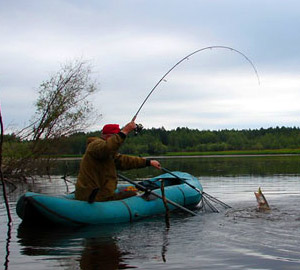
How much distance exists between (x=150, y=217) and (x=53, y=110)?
11.6 m

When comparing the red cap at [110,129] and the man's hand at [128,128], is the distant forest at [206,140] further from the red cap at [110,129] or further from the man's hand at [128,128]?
the man's hand at [128,128]

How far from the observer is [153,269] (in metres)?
5.16

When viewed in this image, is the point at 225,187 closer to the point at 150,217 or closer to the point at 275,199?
the point at 275,199

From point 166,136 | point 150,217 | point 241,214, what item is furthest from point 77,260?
point 166,136

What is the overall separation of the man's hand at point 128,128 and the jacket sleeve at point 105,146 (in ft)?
0.33

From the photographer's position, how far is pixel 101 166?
8242 mm

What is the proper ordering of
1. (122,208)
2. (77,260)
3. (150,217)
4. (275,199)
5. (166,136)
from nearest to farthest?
(77,260)
(122,208)
(150,217)
(275,199)
(166,136)

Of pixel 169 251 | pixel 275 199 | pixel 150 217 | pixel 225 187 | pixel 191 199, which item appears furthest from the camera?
pixel 225 187

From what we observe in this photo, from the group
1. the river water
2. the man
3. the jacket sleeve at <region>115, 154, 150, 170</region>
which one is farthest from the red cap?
the river water

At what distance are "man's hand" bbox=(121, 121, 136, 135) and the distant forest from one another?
2456 inches

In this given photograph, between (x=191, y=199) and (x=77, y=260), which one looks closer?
(x=77, y=260)

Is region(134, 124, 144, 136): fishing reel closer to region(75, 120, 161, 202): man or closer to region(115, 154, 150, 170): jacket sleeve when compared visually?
region(75, 120, 161, 202): man

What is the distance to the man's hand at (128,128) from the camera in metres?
7.92

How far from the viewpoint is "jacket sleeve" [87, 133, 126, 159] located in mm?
7801
